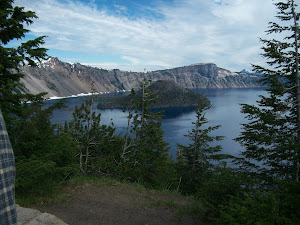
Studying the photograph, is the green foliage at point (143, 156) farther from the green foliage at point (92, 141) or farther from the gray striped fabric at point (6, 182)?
the gray striped fabric at point (6, 182)

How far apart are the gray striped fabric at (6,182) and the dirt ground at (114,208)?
15.7ft

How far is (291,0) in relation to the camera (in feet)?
36.4

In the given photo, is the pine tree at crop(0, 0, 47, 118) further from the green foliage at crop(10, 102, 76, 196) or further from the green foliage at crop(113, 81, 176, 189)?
the green foliage at crop(113, 81, 176, 189)

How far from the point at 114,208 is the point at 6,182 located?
5.88m

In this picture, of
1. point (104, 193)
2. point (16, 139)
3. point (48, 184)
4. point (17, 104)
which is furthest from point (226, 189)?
point (17, 104)

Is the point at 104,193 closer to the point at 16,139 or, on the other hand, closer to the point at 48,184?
the point at 48,184

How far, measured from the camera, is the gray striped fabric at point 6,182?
1.30m

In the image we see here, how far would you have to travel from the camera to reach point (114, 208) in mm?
6648

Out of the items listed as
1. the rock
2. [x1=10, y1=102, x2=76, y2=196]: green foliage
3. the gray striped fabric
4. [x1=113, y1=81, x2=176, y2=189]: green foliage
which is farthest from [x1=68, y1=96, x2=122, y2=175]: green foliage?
the gray striped fabric

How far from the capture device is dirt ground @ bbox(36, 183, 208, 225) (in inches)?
233

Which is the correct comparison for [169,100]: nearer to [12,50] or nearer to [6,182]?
[12,50]

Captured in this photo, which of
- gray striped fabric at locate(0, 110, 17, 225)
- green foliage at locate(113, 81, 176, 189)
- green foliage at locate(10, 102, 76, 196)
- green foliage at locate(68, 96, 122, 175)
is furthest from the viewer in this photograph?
green foliage at locate(113, 81, 176, 189)

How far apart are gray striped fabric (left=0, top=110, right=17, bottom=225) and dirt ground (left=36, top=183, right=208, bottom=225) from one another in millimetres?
4781

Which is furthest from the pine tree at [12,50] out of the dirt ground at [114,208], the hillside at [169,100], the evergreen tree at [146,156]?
the hillside at [169,100]
